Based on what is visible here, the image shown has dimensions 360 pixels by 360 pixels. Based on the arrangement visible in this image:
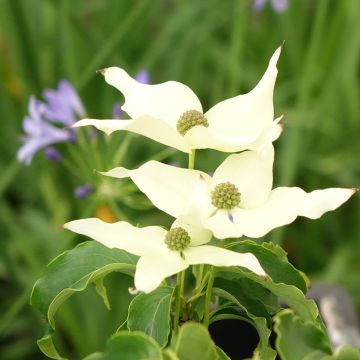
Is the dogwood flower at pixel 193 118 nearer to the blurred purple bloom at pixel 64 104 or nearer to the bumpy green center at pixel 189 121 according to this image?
the bumpy green center at pixel 189 121

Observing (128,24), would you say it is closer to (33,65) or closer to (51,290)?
(33,65)

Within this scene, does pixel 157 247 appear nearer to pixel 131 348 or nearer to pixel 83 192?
pixel 131 348

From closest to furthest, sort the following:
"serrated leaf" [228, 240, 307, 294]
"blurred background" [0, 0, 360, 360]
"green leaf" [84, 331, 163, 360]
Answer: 1. "green leaf" [84, 331, 163, 360]
2. "serrated leaf" [228, 240, 307, 294]
3. "blurred background" [0, 0, 360, 360]

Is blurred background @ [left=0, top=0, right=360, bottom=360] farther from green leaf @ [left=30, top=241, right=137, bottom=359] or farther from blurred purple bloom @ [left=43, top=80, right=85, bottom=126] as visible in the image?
green leaf @ [left=30, top=241, right=137, bottom=359]

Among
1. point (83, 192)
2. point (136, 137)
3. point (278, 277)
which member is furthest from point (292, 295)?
point (136, 137)

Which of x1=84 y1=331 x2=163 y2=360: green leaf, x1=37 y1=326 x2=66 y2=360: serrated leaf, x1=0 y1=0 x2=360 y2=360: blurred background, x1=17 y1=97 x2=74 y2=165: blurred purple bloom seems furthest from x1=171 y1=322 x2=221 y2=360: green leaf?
x1=0 y1=0 x2=360 y2=360: blurred background

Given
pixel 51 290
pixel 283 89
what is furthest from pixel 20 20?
pixel 51 290

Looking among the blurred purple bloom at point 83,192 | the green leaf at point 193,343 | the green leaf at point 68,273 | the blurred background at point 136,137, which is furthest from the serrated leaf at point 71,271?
the blurred background at point 136,137
